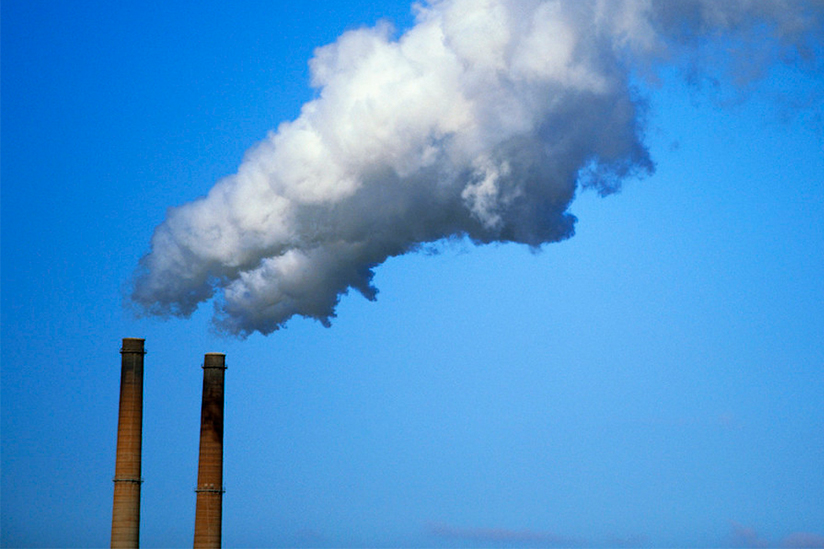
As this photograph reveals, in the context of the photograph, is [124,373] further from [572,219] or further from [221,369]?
[572,219]

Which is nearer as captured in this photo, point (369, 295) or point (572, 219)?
point (572, 219)

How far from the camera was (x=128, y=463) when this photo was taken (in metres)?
39.8

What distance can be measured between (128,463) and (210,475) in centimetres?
239

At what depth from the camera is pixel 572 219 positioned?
3716 centimetres

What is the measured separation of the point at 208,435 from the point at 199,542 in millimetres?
2988

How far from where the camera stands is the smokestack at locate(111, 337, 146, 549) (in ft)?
129

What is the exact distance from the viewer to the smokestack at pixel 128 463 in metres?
39.5

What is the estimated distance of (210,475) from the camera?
1559 inches

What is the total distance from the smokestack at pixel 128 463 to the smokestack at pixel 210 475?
70.1 inches

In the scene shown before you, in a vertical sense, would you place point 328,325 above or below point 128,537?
above

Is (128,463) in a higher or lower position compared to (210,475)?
higher

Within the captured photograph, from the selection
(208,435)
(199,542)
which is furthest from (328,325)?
(199,542)

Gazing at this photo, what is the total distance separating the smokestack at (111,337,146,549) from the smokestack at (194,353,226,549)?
1780mm

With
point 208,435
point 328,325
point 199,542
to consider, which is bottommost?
point 199,542
